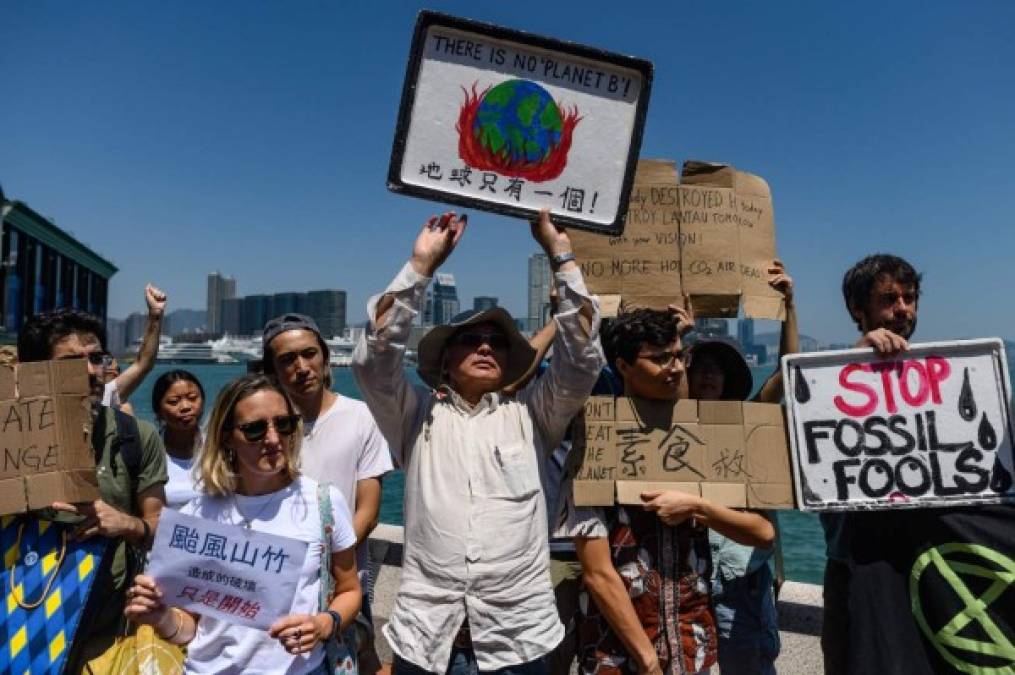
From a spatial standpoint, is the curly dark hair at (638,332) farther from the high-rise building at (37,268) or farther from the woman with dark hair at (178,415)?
the high-rise building at (37,268)

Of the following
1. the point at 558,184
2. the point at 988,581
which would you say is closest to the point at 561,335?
the point at 558,184

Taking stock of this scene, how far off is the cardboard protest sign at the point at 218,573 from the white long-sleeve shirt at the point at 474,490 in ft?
1.54

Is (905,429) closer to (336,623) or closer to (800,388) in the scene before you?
(800,388)

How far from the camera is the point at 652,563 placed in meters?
2.70

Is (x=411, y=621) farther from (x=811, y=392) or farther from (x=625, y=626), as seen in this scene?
(x=811, y=392)

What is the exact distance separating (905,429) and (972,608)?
2.12 feet

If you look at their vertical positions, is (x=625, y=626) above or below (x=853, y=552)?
below

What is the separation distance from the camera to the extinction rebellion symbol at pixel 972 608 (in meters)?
2.50

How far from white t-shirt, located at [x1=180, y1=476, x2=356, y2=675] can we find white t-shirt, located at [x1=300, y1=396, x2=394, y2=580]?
628 millimetres

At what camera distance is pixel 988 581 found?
2.53 metres

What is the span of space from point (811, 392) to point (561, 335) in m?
0.99

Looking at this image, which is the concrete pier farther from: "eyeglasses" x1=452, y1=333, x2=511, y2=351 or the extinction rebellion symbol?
"eyeglasses" x1=452, y1=333, x2=511, y2=351

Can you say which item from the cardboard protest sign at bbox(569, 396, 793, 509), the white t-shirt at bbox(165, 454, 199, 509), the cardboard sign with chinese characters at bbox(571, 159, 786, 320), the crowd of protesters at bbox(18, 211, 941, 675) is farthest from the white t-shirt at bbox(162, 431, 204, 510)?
the cardboard sign with chinese characters at bbox(571, 159, 786, 320)

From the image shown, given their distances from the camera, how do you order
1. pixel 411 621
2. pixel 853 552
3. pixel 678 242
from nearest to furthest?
pixel 411 621, pixel 853 552, pixel 678 242
